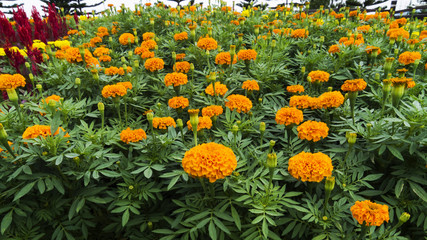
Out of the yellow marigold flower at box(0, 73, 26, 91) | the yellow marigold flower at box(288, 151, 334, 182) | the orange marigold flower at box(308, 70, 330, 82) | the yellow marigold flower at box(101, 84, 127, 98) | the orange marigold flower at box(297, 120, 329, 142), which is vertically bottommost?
the yellow marigold flower at box(288, 151, 334, 182)

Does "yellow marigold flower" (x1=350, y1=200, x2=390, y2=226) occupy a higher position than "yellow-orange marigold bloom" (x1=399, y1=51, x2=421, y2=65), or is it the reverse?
"yellow-orange marigold bloom" (x1=399, y1=51, x2=421, y2=65)

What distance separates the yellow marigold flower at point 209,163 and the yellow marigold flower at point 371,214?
567mm

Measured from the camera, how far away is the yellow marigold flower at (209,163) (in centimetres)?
115

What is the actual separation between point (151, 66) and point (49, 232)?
1411 mm

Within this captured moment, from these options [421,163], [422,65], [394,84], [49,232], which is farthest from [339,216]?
[422,65]

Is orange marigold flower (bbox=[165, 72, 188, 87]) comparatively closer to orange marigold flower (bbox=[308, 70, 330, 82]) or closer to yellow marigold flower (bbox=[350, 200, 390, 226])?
orange marigold flower (bbox=[308, 70, 330, 82])

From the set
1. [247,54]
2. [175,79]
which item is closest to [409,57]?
[247,54]

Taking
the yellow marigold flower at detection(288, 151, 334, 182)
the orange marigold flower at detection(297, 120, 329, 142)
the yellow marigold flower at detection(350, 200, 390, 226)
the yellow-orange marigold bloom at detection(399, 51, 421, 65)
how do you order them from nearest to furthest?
1. the yellow marigold flower at detection(350, 200, 390, 226)
2. the yellow marigold flower at detection(288, 151, 334, 182)
3. the orange marigold flower at detection(297, 120, 329, 142)
4. the yellow-orange marigold bloom at detection(399, 51, 421, 65)

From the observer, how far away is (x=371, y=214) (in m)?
1.12

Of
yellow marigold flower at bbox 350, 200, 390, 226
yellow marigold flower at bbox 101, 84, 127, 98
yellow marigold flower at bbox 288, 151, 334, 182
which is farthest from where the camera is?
yellow marigold flower at bbox 101, 84, 127, 98

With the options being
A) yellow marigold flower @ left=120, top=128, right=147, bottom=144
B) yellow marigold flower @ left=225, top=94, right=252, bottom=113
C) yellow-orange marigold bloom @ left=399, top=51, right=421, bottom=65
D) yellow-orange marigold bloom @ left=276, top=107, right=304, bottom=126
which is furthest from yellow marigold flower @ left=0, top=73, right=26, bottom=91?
yellow-orange marigold bloom @ left=399, top=51, right=421, bottom=65

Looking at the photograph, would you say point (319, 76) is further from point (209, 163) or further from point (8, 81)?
point (8, 81)

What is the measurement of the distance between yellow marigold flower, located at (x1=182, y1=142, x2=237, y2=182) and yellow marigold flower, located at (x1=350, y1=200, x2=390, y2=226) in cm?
57

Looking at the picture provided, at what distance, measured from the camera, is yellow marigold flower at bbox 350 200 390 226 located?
1111mm
